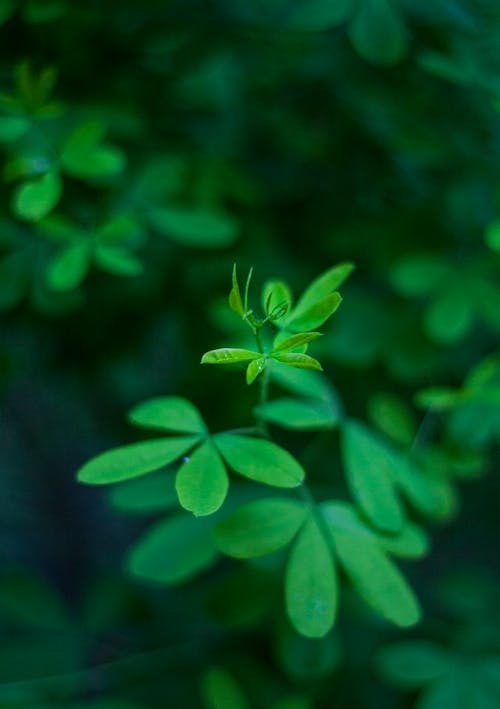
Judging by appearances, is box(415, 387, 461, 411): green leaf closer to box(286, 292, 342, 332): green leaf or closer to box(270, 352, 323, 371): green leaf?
box(286, 292, 342, 332): green leaf

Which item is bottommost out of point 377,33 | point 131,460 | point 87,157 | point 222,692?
point 222,692

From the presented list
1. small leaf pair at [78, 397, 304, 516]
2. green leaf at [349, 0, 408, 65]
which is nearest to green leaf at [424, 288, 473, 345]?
green leaf at [349, 0, 408, 65]

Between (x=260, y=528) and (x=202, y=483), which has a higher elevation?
(x=202, y=483)

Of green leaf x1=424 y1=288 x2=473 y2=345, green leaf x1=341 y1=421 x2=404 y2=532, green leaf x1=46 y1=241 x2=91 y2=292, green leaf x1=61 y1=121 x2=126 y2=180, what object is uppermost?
green leaf x1=61 y1=121 x2=126 y2=180

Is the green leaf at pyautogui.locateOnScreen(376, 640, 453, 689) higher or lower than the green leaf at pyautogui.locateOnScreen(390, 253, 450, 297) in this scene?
lower

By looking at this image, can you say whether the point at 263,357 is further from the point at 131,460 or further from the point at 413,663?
the point at 413,663

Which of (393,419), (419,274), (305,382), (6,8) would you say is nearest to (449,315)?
(419,274)
